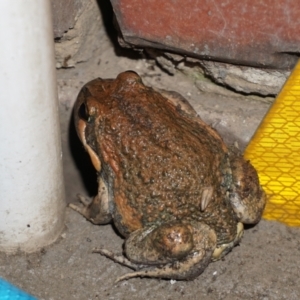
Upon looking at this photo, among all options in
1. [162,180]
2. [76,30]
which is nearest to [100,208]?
[162,180]

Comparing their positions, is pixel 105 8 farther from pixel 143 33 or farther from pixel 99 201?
pixel 99 201

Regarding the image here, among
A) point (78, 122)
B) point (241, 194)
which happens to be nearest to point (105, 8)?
point (78, 122)

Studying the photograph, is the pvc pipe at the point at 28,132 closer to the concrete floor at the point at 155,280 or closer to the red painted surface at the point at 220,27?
the concrete floor at the point at 155,280

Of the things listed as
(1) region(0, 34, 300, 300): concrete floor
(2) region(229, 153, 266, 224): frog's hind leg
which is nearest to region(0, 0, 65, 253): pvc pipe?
(1) region(0, 34, 300, 300): concrete floor

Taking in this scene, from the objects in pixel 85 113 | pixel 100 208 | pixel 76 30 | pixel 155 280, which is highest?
pixel 76 30

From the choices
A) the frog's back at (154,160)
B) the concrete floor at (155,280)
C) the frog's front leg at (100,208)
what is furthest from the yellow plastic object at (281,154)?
the frog's front leg at (100,208)

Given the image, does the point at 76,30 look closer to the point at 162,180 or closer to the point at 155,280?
the point at 162,180

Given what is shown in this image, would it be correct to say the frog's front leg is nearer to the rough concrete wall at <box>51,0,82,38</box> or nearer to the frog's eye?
the frog's eye
